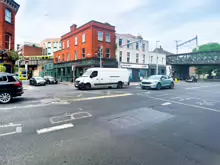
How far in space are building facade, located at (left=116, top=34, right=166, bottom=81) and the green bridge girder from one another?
1012 centimetres

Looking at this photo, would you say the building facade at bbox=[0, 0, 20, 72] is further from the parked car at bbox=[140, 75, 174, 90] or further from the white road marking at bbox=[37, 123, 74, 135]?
the white road marking at bbox=[37, 123, 74, 135]

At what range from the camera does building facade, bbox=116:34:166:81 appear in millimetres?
30094

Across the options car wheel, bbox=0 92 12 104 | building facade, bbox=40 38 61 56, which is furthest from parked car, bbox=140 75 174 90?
building facade, bbox=40 38 61 56

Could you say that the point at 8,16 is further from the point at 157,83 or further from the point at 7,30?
the point at 157,83

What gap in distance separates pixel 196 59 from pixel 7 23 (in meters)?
44.1

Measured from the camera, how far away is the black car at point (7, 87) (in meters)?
8.11

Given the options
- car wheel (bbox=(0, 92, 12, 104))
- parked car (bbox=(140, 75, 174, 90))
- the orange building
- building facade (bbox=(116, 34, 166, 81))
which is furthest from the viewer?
building facade (bbox=(116, 34, 166, 81))

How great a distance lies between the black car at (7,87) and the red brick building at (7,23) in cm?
1297

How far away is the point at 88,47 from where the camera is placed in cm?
2675

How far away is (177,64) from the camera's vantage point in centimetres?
4381

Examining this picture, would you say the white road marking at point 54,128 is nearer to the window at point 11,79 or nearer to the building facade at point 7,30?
Result: the window at point 11,79

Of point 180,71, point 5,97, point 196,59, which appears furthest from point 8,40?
point 180,71

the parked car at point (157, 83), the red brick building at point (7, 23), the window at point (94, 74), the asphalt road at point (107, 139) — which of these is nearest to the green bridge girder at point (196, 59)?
the parked car at point (157, 83)

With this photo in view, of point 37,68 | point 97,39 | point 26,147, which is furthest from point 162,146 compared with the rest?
point 37,68
